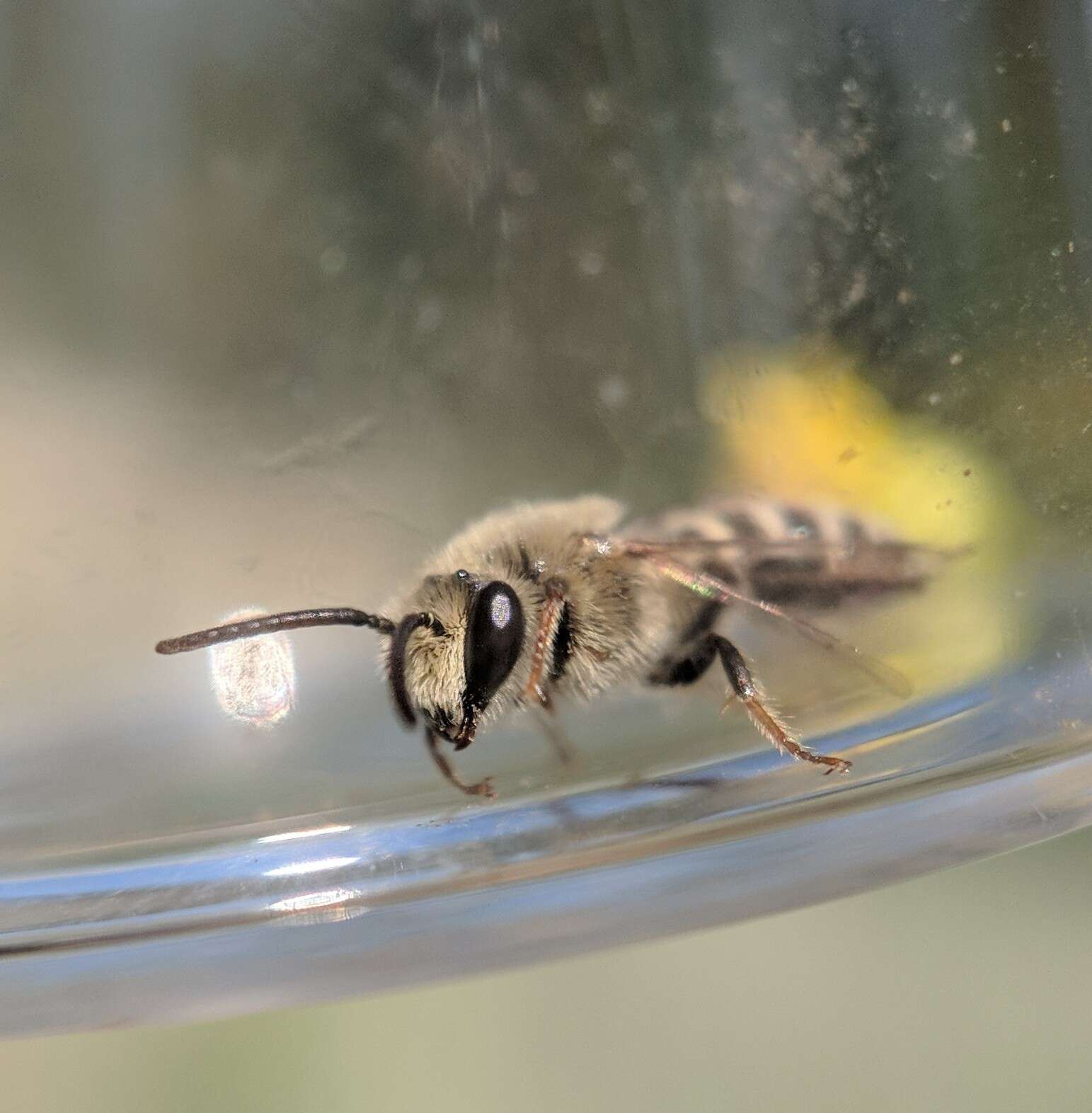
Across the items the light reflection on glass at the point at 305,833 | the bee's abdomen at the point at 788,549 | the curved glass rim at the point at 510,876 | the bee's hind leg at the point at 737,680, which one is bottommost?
the curved glass rim at the point at 510,876

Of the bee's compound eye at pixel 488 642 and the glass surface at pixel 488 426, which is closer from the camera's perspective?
the glass surface at pixel 488 426

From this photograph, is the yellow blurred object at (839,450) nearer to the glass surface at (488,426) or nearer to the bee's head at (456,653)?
the glass surface at (488,426)

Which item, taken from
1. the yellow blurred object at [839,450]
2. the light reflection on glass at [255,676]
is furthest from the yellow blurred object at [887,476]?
the light reflection on glass at [255,676]

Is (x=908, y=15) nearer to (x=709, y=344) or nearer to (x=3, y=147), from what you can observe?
(x=709, y=344)

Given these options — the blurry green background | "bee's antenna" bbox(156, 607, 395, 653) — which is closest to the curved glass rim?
"bee's antenna" bbox(156, 607, 395, 653)

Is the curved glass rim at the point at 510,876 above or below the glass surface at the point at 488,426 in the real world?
below

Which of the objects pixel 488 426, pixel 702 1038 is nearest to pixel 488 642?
pixel 488 426
